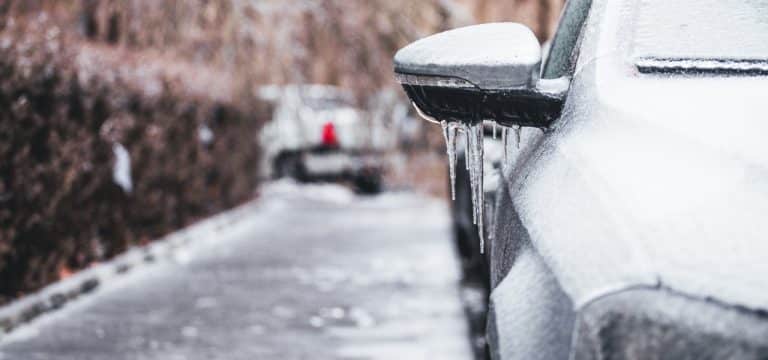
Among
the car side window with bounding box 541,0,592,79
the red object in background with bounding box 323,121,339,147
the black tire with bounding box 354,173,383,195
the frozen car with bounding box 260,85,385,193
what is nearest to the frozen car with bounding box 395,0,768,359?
the car side window with bounding box 541,0,592,79

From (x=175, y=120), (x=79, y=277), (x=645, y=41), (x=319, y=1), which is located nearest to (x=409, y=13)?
(x=319, y=1)

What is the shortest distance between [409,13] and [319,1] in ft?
5.53

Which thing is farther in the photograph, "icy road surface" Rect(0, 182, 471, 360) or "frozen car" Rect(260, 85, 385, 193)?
"frozen car" Rect(260, 85, 385, 193)

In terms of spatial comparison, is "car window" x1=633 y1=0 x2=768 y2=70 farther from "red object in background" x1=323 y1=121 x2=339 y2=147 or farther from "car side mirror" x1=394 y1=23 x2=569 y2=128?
"red object in background" x1=323 y1=121 x2=339 y2=147

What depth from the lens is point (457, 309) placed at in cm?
913

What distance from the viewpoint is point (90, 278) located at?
10.1m

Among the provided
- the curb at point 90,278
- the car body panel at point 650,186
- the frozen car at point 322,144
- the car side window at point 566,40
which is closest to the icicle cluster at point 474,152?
the car body panel at point 650,186

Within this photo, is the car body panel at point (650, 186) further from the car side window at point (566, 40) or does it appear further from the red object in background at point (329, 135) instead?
the red object in background at point (329, 135)

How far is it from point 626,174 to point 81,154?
8.09 meters

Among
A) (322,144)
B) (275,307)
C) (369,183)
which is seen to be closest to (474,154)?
(275,307)

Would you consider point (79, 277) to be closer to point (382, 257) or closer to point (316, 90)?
point (382, 257)

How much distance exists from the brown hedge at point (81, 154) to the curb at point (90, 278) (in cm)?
13

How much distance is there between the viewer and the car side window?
399cm

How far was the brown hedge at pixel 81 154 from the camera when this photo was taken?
27.5 ft
